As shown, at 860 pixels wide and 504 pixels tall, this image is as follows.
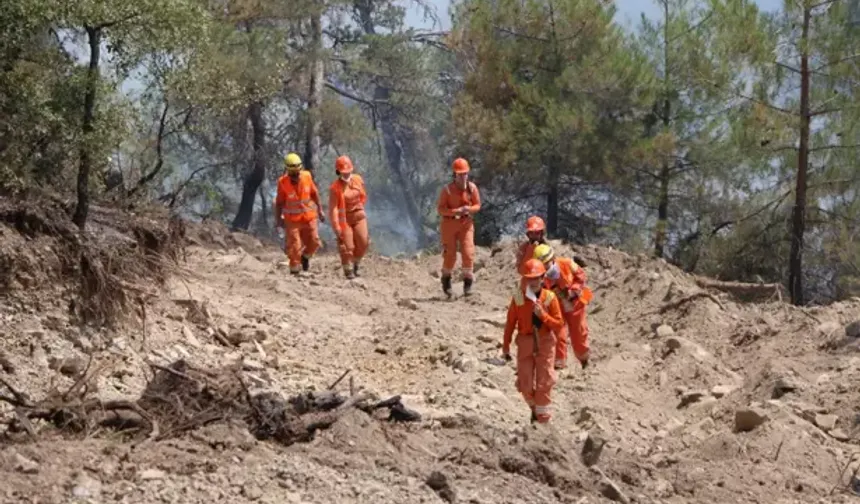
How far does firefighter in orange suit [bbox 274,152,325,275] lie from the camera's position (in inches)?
533

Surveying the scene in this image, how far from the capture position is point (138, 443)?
570 centimetres

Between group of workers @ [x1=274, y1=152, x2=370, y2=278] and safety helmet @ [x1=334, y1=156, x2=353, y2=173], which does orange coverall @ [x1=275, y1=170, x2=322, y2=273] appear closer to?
group of workers @ [x1=274, y1=152, x2=370, y2=278]

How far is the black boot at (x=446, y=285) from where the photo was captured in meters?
13.5

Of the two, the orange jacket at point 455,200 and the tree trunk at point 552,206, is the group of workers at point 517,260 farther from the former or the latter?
the tree trunk at point 552,206

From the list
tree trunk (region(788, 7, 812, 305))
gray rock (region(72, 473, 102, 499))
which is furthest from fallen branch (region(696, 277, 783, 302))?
gray rock (region(72, 473, 102, 499))

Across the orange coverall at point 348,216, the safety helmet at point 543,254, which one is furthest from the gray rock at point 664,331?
the orange coverall at point 348,216

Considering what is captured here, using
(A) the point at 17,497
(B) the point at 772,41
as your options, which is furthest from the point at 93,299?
(B) the point at 772,41

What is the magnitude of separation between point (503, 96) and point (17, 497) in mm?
17527

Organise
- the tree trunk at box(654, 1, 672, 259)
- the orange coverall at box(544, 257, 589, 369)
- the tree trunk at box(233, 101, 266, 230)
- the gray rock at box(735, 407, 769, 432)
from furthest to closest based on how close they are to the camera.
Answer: the tree trunk at box(233, 101, 266, 230) < the tree trunk at box(654, 1, 672, 259) < the orange coverall at box(544, 257, 589, 369) < the gray rock at box(735, 407, 769, 432)

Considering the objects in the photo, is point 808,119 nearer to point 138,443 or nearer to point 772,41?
point 772,41

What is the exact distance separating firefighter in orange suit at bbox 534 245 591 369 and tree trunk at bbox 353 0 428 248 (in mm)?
17224

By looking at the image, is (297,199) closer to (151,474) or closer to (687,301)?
(687,301)

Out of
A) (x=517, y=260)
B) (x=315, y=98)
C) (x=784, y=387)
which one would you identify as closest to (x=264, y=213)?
(x=315, y=98)

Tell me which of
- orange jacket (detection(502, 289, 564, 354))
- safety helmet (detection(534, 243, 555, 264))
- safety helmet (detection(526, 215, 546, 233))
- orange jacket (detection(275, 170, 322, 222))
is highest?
orange jacket (detection(275, 170, 322, 222))
